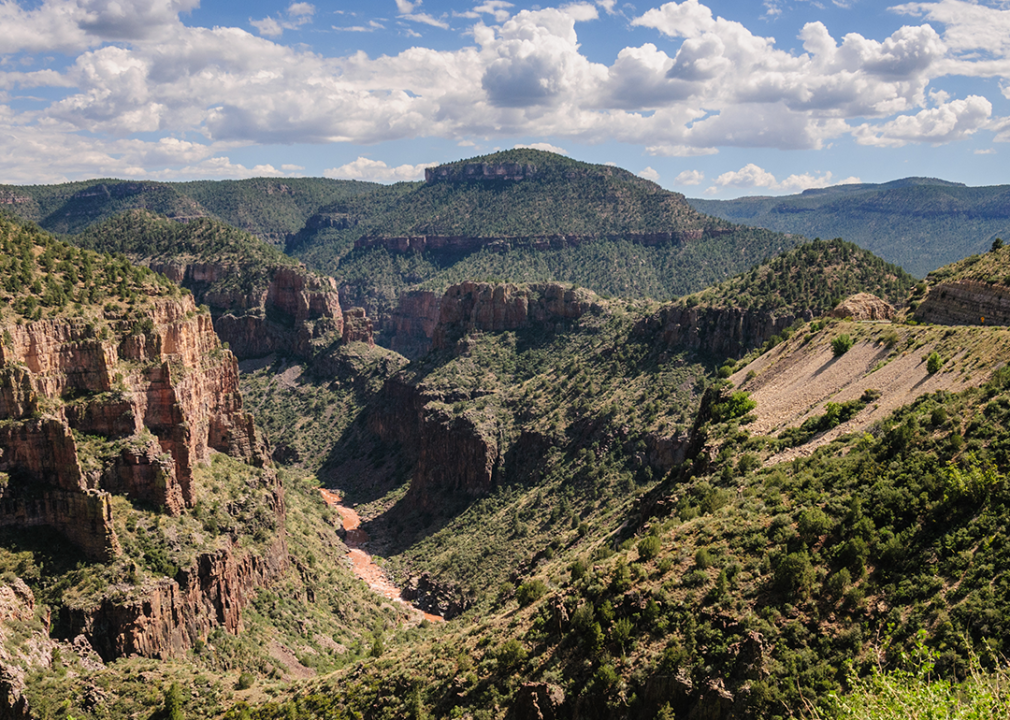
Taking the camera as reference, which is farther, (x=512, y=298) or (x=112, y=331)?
(x=512, y=298)

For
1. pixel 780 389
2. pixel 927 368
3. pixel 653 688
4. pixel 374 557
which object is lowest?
pixel 374 557

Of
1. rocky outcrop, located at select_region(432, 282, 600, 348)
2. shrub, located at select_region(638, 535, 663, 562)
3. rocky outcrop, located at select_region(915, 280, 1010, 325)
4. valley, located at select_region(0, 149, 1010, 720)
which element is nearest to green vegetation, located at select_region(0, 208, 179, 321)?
valley, located at select_region(0, 149, 1010, 720)

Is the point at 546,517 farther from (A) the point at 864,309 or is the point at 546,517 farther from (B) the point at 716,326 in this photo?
(A) the point at 864,309

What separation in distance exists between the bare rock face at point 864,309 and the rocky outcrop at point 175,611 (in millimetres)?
69090

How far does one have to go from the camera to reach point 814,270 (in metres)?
109

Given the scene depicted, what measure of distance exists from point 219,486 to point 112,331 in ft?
69.8

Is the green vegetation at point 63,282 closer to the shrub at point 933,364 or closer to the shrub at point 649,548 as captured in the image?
the shrub at point 649,548

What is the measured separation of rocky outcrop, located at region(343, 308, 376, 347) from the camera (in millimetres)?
191000

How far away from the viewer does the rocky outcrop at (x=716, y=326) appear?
101875mm

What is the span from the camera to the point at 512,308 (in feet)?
506

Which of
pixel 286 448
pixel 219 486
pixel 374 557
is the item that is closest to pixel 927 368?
pixel 219 486

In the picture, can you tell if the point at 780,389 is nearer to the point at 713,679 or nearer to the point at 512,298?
the point at 713,679

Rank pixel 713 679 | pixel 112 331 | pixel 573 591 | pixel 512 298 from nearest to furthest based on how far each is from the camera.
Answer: pixel 713 679 < pixel 573 591 < pixel 112 331 < pixel 512 298

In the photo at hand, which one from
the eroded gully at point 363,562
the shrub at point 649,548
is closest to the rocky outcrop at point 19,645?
the shrub at point 649,548
